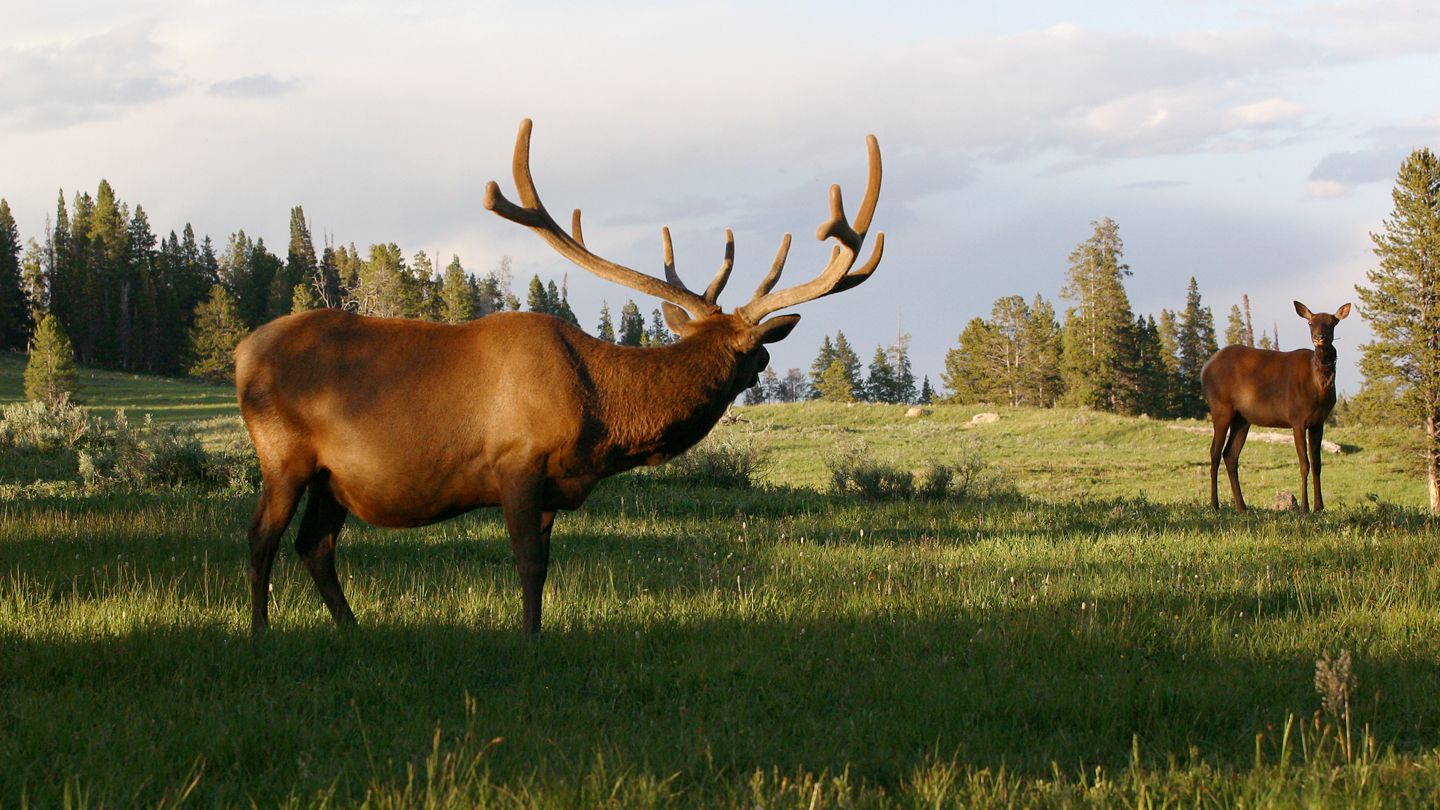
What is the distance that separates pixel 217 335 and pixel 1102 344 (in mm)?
60809

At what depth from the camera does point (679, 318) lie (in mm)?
7055

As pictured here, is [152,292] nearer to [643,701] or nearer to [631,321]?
[631,321]

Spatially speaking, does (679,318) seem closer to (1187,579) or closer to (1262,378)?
(1187,579)

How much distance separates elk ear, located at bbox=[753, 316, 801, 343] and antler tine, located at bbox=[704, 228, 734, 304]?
625 mm

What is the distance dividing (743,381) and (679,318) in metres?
0.58

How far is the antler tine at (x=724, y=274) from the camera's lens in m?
7.17

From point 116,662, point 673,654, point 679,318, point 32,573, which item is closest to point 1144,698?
point 673,654

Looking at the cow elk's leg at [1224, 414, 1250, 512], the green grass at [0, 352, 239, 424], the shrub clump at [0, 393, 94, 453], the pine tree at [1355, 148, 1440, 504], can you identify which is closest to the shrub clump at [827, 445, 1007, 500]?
the cow elk's leg at [1224, 414, 1250, 512]

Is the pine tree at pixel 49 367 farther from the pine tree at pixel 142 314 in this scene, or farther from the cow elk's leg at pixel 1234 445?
the cow elk's leg at pixel 1234 445

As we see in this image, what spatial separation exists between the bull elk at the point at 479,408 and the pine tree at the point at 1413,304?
33.8 m

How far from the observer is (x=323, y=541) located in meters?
7.00

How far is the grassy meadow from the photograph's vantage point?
4.00m

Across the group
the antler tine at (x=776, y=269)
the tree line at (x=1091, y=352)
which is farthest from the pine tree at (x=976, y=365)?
the antler tine at (x=776, y=269)

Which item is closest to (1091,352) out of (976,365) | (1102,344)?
(1102,344)
